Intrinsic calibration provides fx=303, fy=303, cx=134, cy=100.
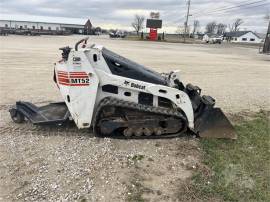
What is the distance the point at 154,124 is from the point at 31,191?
221 cm

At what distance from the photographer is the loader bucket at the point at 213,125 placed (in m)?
5.27

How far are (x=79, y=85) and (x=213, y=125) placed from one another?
7.91ft

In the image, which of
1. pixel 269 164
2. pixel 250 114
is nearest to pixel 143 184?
pixel 269 164

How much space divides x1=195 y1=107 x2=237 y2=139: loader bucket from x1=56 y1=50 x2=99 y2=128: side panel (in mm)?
1886

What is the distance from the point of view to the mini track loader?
4.88 m

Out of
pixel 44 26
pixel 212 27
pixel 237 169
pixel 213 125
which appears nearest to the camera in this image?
pixel 237 169

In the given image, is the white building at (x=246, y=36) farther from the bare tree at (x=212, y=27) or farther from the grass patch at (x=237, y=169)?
the grass patch at (x=237, y=169)

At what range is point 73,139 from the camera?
16.7 feet

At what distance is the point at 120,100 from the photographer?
503 centimetres

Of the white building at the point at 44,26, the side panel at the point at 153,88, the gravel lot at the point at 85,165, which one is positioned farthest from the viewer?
the white building at the point at 44,26

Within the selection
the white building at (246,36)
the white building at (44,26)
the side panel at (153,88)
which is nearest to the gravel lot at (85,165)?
the side panel at (153,88)

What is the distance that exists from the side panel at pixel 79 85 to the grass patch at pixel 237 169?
79.4 inches

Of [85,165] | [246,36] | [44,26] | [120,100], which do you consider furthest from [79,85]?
[246,36]

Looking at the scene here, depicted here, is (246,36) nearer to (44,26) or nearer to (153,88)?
(44,26)
